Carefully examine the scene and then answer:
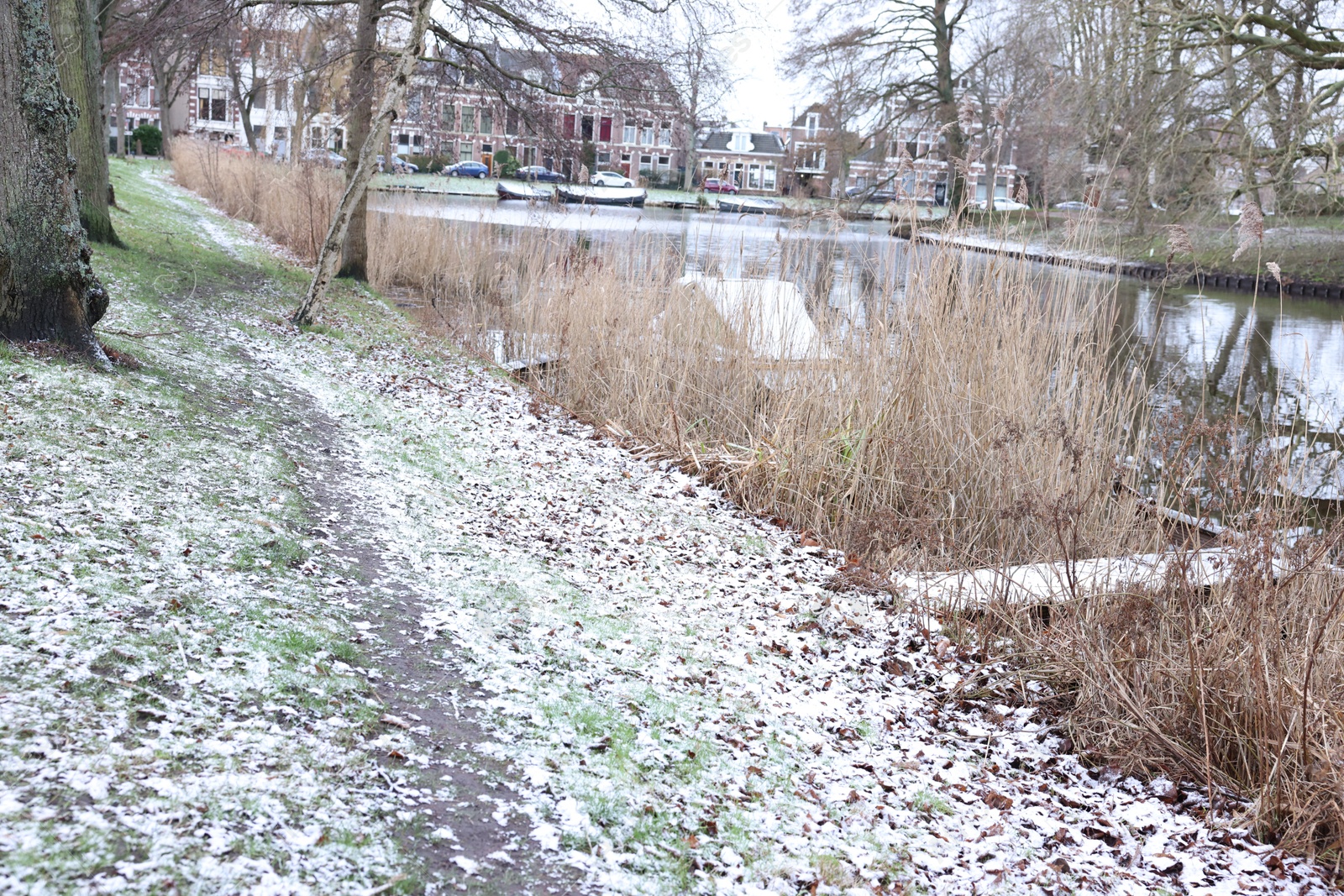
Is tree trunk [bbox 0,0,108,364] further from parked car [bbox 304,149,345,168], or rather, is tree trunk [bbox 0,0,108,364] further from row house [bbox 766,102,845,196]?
row house [bbox 766,102,845,196]

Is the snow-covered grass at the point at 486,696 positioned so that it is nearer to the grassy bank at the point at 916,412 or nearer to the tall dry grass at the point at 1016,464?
the tall dry grass at the point at 1016,464

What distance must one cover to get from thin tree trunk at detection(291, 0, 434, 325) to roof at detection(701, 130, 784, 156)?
53558 millimetres

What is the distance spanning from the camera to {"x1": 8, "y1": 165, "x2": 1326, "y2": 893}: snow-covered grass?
218 cm

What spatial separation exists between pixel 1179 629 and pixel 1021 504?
0.72 metres

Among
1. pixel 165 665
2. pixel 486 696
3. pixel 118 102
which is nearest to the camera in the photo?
pixel 165 665

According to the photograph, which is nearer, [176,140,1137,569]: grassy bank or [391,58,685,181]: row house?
[176,140,1137,569]: grassy bank

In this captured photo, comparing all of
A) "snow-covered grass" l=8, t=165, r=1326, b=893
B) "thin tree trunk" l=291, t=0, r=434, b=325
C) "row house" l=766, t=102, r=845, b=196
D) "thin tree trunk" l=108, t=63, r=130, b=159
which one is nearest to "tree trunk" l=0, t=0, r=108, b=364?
"snow-covered grass" l=8, t=165, r=1326, b=893

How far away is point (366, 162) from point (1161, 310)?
6383 millimetres

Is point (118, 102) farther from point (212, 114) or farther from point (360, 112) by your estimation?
point (212, 114)

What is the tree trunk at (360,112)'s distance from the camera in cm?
1095

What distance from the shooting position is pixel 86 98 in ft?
28.7

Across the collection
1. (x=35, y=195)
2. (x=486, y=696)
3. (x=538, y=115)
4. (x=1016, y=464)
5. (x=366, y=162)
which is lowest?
(x=486, y=696)

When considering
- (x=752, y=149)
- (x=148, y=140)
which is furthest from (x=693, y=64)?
(x=752, y=149)

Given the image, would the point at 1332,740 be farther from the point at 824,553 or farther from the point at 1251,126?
the point at 1251,126
